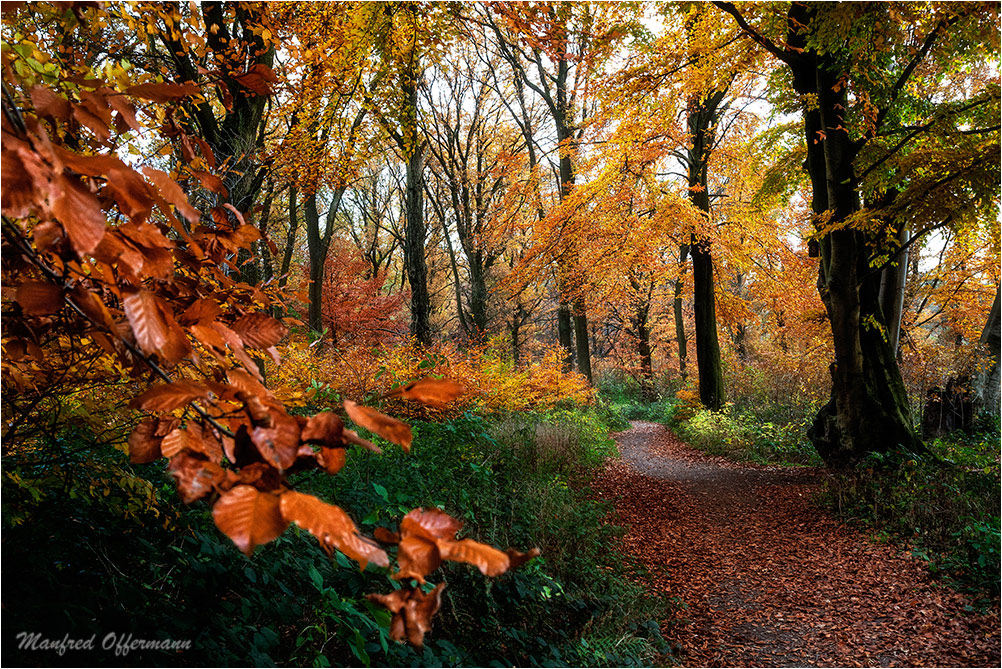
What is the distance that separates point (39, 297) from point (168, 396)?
0.86 feet

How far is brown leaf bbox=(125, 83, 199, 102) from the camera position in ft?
2.97

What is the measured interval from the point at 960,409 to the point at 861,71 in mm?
7147

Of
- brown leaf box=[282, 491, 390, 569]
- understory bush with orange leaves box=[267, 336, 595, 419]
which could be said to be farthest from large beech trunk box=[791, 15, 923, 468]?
brown leaf box=[282, 491, 390, 569]

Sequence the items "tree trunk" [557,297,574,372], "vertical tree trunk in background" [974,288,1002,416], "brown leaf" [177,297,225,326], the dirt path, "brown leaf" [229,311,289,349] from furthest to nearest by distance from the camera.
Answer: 1. "tree trunk" [557,297,574,372]
2. "vertical tree trunk in background" [974,288,1002,416]
3. the dirt path
4. "brown leaf" [229,311,289,349]
5. "brown leaf" [177,297,225,326]

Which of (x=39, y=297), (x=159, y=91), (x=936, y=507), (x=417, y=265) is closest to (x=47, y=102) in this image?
(x=159, y=91)

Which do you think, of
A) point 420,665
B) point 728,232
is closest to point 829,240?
point 728,232

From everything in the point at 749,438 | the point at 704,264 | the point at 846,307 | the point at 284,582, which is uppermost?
the point at 704,264

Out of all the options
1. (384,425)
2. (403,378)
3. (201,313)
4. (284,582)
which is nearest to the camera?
(384,425)

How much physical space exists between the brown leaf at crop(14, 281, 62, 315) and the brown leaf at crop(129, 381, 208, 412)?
0.73ft

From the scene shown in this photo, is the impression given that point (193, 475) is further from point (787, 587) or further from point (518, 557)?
point (787, 587)

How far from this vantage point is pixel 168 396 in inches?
31.3

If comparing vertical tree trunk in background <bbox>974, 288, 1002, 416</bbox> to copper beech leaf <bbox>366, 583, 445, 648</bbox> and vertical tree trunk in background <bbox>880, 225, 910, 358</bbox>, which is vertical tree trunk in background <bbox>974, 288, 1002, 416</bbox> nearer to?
vertical tree trunk in background <bbox>880, 225, 910, 358</bbox>

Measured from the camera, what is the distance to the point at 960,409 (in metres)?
9.28

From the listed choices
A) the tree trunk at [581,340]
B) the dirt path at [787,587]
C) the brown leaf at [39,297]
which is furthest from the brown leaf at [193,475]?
the tree trunk at [581,340]
